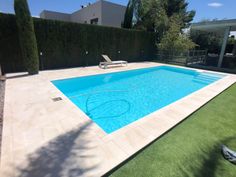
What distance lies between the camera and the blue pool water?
501cm

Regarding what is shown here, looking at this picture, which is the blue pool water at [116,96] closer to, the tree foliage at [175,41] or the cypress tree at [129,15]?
the tree foliage at [175,41]

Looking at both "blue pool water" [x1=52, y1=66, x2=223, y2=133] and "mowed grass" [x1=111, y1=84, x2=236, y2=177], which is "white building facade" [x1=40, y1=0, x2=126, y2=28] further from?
"mowed grass" [x1=111, y1=84, x2=236, y2=177]

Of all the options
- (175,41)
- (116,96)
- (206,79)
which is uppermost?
(175,41)

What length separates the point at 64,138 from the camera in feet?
10.4

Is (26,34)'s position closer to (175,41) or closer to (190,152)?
(190,152)

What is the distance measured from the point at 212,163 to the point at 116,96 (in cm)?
467

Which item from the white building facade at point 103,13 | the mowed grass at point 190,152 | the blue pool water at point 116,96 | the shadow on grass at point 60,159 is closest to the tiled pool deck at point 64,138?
the shadow on grass at point 60,159

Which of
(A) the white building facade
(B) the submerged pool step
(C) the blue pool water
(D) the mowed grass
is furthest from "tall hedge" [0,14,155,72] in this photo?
(D) the mowed grass

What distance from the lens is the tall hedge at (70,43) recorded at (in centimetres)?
838

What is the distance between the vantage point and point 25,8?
7621mm

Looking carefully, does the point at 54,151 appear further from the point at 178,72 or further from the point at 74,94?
the point at 178,72

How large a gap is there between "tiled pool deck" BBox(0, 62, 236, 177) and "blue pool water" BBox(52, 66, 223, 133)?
904 millimetres

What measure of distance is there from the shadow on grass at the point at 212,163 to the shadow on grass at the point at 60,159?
1869 mm

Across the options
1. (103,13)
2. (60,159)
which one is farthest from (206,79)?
(103,13)
